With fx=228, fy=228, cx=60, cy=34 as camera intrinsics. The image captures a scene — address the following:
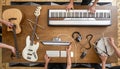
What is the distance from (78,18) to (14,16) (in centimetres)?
71

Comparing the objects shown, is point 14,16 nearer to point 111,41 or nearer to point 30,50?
point 30,50

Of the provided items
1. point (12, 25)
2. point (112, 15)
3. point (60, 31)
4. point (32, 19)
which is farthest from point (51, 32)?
point (112, 15)

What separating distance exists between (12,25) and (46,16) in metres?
0.38

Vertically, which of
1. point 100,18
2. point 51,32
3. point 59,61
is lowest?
point 59,61

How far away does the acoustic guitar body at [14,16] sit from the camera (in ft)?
8.18

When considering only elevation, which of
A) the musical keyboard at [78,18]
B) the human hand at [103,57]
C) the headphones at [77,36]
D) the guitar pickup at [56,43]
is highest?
the musical keyboard at [78,18]

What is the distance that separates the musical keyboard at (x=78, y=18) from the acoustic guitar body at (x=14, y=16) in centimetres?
34

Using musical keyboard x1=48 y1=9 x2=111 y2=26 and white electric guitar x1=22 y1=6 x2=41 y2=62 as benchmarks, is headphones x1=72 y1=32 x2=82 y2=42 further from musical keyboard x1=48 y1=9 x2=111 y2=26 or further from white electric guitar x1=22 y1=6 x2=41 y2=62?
white electric guitar x1=22 y1=6 x2=41 y2=62

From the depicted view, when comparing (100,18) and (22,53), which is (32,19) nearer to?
(22,53)

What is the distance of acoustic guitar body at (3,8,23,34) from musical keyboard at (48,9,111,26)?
34 centimetres

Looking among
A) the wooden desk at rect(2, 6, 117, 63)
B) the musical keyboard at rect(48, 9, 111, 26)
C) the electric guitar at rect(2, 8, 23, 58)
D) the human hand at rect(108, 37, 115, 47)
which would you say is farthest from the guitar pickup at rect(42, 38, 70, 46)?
the human hand at rect(108, 37, 115, 47)

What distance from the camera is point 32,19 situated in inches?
100.0

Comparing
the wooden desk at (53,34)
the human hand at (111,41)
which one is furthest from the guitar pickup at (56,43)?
the human hand at (111,41)

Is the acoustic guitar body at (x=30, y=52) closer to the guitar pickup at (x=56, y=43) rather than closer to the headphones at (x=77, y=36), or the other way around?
the guitar pickup at (x=56, y=43)
